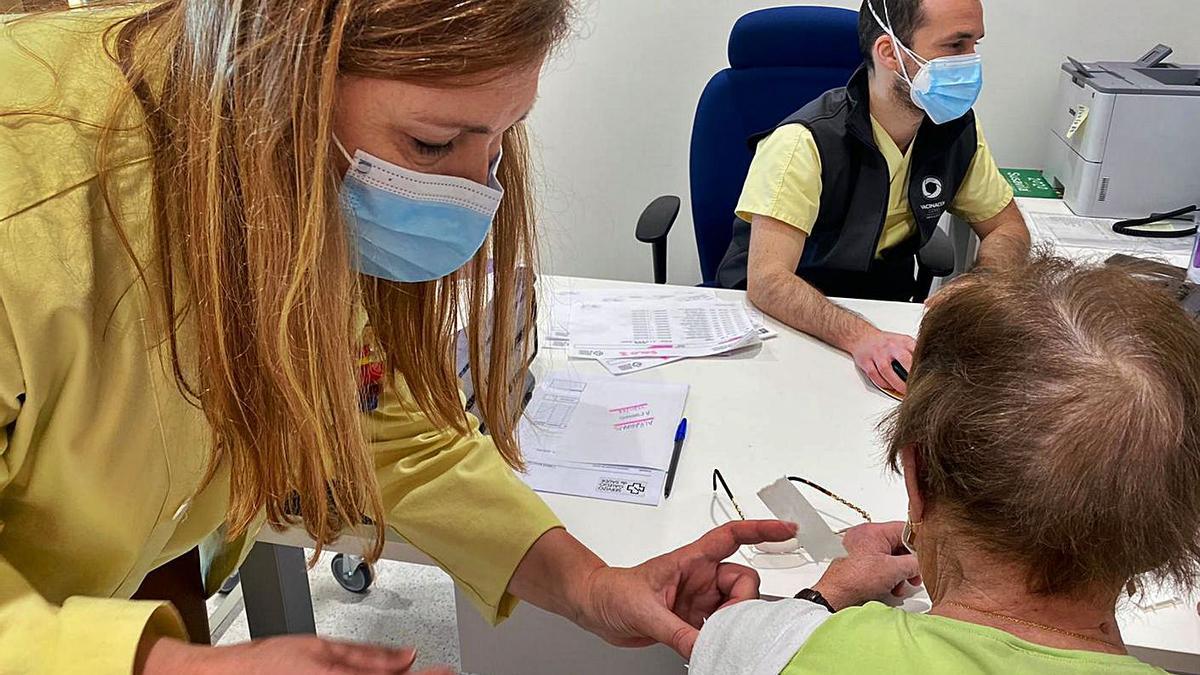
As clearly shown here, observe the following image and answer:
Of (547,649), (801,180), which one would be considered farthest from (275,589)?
(801,180)

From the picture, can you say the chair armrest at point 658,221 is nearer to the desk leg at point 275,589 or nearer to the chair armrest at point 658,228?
the chair armrest at point 658,228

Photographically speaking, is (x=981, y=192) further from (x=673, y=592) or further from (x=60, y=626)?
(x=60, y=626)

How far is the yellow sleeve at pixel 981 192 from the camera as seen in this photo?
7.50 ft

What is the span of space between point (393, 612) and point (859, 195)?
1476 millimetres

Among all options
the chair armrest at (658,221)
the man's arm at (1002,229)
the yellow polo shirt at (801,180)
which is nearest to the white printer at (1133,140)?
the man's arm at (1002,229)

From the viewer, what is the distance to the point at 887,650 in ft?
2.63

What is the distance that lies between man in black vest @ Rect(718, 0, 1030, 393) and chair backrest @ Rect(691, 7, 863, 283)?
0.36 feet

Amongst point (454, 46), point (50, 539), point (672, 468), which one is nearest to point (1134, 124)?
point (672, 468)

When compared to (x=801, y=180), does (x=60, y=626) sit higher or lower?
higher

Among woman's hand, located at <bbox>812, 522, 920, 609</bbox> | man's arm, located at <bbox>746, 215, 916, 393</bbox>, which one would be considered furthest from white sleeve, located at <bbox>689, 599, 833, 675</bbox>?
man's arm, located at <bbox>746, 215, 916, 393</bbox>

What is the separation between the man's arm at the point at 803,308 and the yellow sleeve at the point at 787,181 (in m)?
0.03

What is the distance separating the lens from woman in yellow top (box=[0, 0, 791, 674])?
61cm

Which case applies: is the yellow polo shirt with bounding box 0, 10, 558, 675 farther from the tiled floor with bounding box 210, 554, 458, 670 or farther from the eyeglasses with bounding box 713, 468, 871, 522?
the tiled floor with bounding box 210, 554, 458, 670

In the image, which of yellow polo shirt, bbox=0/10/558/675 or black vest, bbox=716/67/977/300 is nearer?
yellow polo shirt, bbox=0/10/558/675
